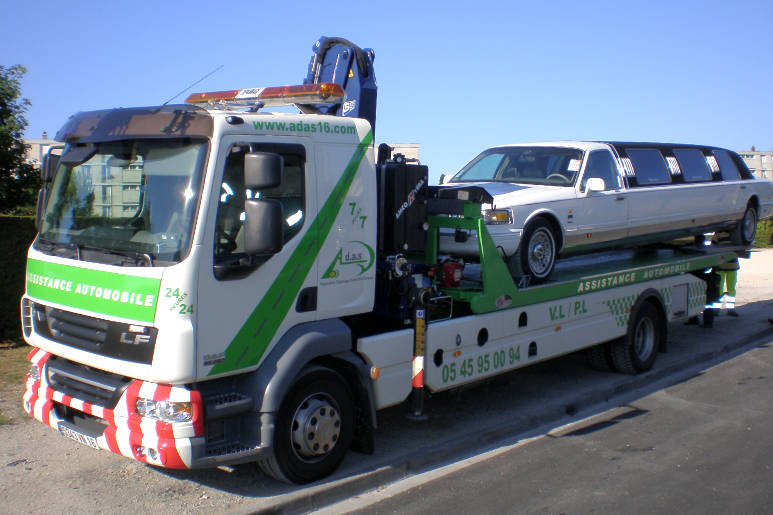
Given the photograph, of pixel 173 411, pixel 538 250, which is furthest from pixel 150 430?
pixel 538 250

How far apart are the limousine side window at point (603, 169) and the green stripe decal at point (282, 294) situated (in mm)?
4002

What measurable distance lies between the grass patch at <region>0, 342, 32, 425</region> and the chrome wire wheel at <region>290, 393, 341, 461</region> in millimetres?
3013

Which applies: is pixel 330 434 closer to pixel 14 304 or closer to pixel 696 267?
pixel 14 304

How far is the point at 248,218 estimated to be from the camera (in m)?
4.48

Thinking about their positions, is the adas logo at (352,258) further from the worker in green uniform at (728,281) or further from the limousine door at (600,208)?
the worker in green uniform at (728,281)

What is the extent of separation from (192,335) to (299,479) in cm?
145

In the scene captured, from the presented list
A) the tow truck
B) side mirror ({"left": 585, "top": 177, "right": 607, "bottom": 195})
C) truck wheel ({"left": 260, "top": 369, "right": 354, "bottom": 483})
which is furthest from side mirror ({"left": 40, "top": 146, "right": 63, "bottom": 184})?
side mirror ({"left": 585, "top": 177, "right": 607, "bottom": 195})

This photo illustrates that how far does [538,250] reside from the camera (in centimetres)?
757

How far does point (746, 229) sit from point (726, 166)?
1.17 meters

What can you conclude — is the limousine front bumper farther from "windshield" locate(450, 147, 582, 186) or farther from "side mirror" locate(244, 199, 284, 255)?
"side mirror" locate(244, 199, 284, 255)

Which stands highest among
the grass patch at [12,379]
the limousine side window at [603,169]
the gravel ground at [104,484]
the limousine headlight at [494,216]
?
the limousine side window at [603,169]

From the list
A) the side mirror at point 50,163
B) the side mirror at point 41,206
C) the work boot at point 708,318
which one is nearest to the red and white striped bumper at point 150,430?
the side mirror at point 41,206

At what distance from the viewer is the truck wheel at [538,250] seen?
24.2 feet

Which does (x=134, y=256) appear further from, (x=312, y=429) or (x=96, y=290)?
(x=312, y=429)
